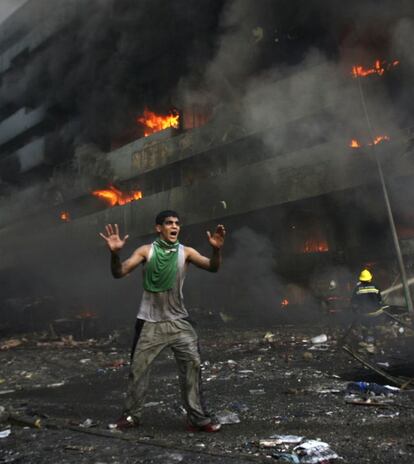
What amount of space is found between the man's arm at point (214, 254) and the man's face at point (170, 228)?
17 centimetres

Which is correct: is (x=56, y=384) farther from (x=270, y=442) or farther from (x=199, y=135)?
(x=199, y=135)

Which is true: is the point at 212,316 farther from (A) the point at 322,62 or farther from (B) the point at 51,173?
(B) the point at 51,173

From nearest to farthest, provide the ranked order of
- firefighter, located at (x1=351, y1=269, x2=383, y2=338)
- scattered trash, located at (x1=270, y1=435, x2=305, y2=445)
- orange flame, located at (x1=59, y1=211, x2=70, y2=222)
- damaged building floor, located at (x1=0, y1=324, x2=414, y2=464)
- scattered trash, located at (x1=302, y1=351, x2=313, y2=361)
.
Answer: damaged building floor, located at (x1=0, y1=324, x2=414, y2=464) → scattered trash, located at (x1=270, y1=435, x2=305, y2=445) → scattered trash, located at (x1=302, y1=351, x2=313, y2=361) → firefighter, located at (x1=351, y1=269, x2=383, y2=338) → orange flame, located at (x1=59, y1=211, x2=70, y2=222)

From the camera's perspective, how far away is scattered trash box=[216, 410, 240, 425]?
320 cm

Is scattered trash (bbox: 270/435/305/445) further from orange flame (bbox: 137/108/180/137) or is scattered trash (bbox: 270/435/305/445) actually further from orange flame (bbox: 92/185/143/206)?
orange flame (bbox: 137/108/180/137)

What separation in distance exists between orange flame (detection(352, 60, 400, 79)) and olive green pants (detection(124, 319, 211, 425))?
14.8 metres

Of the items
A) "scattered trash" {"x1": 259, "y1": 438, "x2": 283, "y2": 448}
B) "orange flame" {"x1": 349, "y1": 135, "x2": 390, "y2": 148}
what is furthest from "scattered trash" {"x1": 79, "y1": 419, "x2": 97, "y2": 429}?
"orange flame" {"x1": 349, "y1": 135, "x2": 390, "y2": 148}

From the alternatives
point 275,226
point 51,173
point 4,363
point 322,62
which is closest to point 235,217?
point 275,226

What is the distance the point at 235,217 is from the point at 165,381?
12351 mm

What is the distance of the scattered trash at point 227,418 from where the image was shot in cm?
320

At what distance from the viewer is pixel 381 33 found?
1584 centimetres

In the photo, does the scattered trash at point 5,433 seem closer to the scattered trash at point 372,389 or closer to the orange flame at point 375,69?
the scattered trash at point 372,389

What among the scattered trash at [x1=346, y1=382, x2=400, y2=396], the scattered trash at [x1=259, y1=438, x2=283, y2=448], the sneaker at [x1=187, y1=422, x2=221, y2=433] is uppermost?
the sneaker at [x1=187, y1=422, x2=221, y2=433]

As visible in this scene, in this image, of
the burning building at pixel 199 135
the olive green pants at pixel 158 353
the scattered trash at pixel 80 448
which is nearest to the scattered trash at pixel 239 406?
the olive green pants at pixel 158 353
